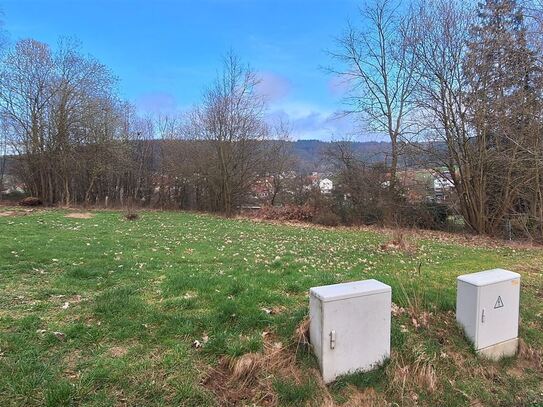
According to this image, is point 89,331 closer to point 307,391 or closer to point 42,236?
point 307,391

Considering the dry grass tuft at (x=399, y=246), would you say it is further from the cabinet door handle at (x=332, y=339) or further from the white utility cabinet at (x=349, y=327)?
the cabinet door handle at (x=332, y=339)

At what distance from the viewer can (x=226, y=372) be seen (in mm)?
3105

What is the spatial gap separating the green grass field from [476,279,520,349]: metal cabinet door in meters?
0.22

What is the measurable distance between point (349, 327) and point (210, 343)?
4.04 feet

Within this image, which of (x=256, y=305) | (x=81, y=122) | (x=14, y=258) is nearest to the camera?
(x=256, y=305)

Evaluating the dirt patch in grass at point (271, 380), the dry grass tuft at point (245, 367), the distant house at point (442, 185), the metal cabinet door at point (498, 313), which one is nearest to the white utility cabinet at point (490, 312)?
the metal cabinet door at point (498, 313)

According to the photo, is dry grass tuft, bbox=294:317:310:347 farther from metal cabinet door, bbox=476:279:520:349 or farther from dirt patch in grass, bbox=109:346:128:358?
metal cabinet door, bbox=476:279:520:349

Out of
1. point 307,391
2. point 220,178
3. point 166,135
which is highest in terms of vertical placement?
point 166,135

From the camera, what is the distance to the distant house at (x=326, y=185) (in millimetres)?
21141

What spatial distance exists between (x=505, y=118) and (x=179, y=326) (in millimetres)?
6604

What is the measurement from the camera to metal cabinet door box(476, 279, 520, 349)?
12.2ft

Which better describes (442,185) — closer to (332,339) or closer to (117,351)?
(332,339)

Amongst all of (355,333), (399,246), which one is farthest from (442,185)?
(355,333)

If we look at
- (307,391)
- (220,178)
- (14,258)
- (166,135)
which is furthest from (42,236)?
(166,135)
